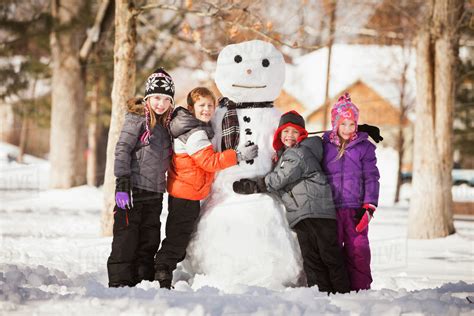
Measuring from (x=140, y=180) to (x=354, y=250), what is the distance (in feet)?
5.97

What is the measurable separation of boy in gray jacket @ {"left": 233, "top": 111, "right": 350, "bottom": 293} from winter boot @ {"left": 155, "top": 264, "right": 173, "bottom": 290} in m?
1.06

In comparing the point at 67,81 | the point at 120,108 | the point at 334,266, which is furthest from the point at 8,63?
the point at 334,266

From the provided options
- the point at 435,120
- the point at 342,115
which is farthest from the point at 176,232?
the point at 435,120

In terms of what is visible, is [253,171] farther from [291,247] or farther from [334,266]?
[334,266]

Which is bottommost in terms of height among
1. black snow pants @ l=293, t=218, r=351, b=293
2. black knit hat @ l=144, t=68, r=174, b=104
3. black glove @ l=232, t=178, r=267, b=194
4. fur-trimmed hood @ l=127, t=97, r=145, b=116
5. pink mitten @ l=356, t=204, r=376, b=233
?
black snow pants @ l=293, t=218, r=351, b=293

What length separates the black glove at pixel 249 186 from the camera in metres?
4.81

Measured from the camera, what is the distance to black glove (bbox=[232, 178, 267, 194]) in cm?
481

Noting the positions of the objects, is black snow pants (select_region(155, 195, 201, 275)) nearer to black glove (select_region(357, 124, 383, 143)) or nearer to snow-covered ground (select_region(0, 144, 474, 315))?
snow-covered ground (select_region(0, 144, 474, 315))

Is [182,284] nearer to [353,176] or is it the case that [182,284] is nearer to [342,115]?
[353,176]

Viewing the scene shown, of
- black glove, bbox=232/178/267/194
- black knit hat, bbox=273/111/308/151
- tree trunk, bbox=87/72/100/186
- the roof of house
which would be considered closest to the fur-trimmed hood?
black glove, bbox=232/178/267/194

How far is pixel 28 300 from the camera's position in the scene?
3.95 meters

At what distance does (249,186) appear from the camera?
4.81 m

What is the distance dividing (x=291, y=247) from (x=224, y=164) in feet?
2.85

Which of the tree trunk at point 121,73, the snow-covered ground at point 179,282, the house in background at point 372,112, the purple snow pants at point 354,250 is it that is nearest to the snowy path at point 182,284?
the snow-covered ground at point 179,282
